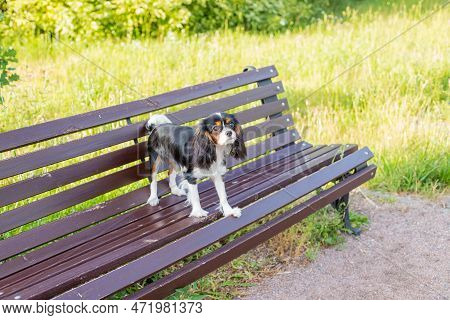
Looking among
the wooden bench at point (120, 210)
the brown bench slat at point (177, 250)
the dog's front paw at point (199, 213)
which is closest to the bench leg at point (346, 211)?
the wooden bench at point (120, 210)

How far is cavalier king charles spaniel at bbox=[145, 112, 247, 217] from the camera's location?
2.98m

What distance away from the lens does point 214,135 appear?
298 centimetres

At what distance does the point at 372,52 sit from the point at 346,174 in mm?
3806

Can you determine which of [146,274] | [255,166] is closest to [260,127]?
[255,166]

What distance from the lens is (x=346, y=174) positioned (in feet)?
13.8

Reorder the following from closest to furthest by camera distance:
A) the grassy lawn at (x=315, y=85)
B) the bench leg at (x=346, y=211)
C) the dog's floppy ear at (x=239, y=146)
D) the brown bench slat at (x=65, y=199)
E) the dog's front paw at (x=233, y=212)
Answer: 1. the brown bench slat at (x=65, y=199)
2. the dog's floppy ear at (x=239, y=146)
3. the dog's front paw at (x=233, y=212)
4. the bench leg at (x=346, y=211)
5. the grassy lawn at (x=315, y=85)

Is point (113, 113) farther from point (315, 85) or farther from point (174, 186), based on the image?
point (315, 85)

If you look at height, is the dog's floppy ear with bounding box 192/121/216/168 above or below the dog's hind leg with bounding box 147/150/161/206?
above

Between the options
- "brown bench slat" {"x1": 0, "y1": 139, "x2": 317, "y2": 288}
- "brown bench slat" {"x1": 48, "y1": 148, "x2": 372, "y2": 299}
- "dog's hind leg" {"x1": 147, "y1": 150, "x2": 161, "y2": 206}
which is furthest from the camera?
"dog's hind leg" {"x1": 147, "y1": 150, "x2": 161, "y2": 206}

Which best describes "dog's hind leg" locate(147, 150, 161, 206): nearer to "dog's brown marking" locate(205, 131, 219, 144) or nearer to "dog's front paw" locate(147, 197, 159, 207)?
"dog's front paw" locate(147, 197, 159, 207)

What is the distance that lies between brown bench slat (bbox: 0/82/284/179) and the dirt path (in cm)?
118

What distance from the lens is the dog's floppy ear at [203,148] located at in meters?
3.01

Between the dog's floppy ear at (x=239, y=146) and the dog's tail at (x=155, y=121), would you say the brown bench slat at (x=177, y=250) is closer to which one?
the dog's floppy ear at (x=239, y=146)

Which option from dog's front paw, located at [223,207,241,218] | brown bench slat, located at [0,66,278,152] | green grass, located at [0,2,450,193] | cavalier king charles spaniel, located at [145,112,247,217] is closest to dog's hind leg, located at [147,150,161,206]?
cavalier king charles spaniel, located at [145,112,247,217]
